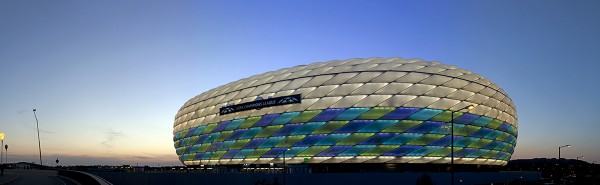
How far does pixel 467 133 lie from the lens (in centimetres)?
6059

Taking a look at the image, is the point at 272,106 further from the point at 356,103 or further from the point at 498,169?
the point at 498,169

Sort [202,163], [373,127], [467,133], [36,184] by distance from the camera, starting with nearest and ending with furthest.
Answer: [36,184] < [373,127] < [467,133] < [202,163]

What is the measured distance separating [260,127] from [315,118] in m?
7.94

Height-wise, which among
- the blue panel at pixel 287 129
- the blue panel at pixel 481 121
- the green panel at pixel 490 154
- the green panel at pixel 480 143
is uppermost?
the blue panel at pixel 481 121

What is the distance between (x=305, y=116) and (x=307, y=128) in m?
1.38

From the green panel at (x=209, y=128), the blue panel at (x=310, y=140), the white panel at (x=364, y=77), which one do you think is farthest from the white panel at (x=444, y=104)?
the green panel at (x=209, y=128)

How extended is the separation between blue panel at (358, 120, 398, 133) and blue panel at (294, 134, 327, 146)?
4.75 meters

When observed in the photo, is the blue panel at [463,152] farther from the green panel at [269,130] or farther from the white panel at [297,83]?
the green panel at [269,130]

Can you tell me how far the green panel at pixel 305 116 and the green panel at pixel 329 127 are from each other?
161 centimetres

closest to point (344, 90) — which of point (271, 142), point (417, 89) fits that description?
point (417, 89)

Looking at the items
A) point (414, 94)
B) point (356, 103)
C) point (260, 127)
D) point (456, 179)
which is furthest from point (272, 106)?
point (456, 179)

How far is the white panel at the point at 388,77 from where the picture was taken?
57869 mm

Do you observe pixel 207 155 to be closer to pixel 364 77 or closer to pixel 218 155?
pixel 218 155

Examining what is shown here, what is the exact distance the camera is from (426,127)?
57219mm
